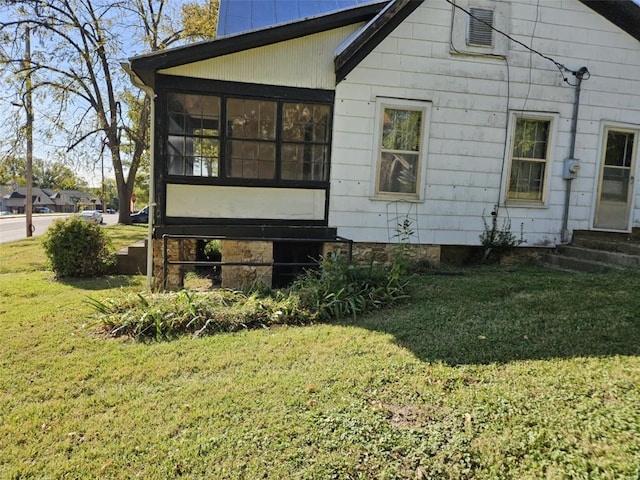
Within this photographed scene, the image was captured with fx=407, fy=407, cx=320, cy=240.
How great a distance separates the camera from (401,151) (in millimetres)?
7121

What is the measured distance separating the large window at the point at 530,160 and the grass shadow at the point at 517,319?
2.09 m

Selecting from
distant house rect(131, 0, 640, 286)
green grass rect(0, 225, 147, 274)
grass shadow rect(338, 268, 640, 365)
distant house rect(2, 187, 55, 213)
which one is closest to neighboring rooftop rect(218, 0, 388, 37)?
distant house rect(131, 0, 640, 286)

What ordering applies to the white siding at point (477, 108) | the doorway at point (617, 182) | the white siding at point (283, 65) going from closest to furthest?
the white siding at point (283, 65) < the white siding at point (477, 108) < the doorway at point (617, 182)

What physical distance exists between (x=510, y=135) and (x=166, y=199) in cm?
602

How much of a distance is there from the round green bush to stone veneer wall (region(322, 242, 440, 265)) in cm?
478

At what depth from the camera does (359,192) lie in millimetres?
6988

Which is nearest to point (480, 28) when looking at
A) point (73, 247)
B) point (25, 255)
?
point (73, 247)

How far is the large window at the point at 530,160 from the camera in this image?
741 centimetres

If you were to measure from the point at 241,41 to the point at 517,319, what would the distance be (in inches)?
213

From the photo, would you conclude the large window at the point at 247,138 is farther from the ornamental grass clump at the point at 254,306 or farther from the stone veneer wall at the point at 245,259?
the ornamental grass clump at the point at 254,306

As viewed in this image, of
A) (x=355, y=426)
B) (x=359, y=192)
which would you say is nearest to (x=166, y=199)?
(x=359, y=192)

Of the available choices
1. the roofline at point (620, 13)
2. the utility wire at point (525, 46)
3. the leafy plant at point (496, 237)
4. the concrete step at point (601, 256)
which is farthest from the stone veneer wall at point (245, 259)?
the roofline at point (620, 13)

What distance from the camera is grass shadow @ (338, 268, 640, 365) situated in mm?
3512

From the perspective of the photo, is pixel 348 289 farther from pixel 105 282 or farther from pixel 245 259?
pixel 105 282
